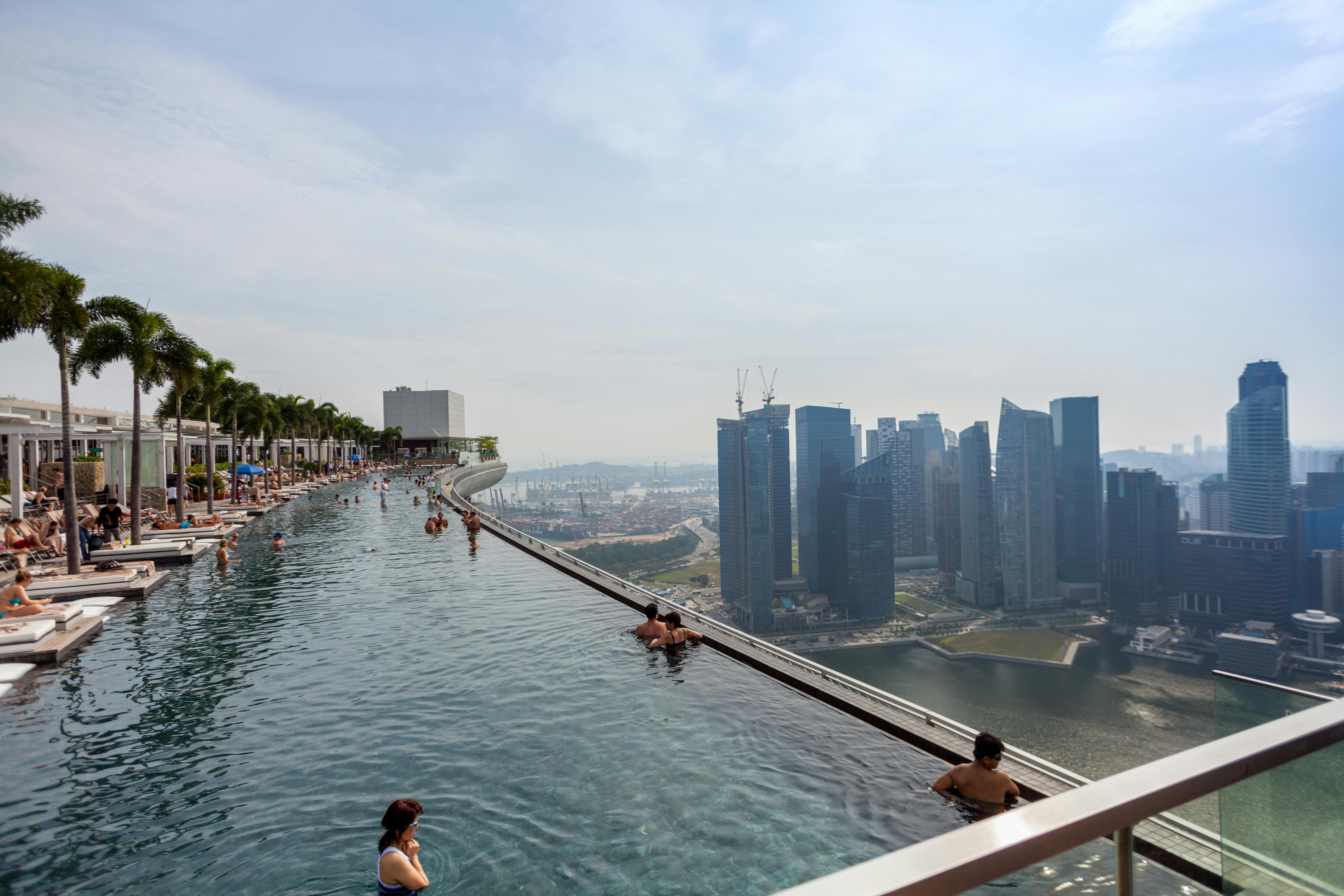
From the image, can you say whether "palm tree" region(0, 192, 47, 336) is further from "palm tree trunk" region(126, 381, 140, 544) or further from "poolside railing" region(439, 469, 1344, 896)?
"poolside railing" region(439, 469, 1344, 896)

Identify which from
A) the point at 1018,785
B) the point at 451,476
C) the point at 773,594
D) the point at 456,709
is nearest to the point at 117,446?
the point at 451,476

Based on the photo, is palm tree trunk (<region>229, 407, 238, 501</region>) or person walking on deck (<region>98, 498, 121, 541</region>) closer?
person walking on deck (<region>98, 498, 121, 541</region>)

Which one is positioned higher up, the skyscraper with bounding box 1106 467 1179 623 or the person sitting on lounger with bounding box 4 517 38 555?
the person sitting on lounger with bounding box 4 517 38 555

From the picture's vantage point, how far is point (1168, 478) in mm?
97188

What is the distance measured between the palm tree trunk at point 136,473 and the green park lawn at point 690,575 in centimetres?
6939

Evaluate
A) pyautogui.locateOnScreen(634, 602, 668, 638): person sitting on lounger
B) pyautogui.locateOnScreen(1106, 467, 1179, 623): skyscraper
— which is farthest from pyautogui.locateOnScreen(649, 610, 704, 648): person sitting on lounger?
pyautogui.locateOnScreen(1106, 467, 1179, 623): skyscraper

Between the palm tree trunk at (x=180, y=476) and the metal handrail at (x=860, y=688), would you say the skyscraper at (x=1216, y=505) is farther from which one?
the palm tree trunk at (x=180, y=476)

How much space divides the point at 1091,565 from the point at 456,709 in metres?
110

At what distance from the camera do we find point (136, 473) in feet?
65.9

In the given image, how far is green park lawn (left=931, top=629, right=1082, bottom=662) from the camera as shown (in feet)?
263

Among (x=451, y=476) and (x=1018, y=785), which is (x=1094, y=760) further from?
(x=1018, y=785)

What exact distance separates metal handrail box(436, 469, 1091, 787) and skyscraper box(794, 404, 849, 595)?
288ft

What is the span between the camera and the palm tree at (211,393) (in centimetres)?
2884

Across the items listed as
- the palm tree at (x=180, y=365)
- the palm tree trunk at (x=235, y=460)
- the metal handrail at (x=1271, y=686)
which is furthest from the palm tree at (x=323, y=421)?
the metal handrail at (x=1271, y=686)
